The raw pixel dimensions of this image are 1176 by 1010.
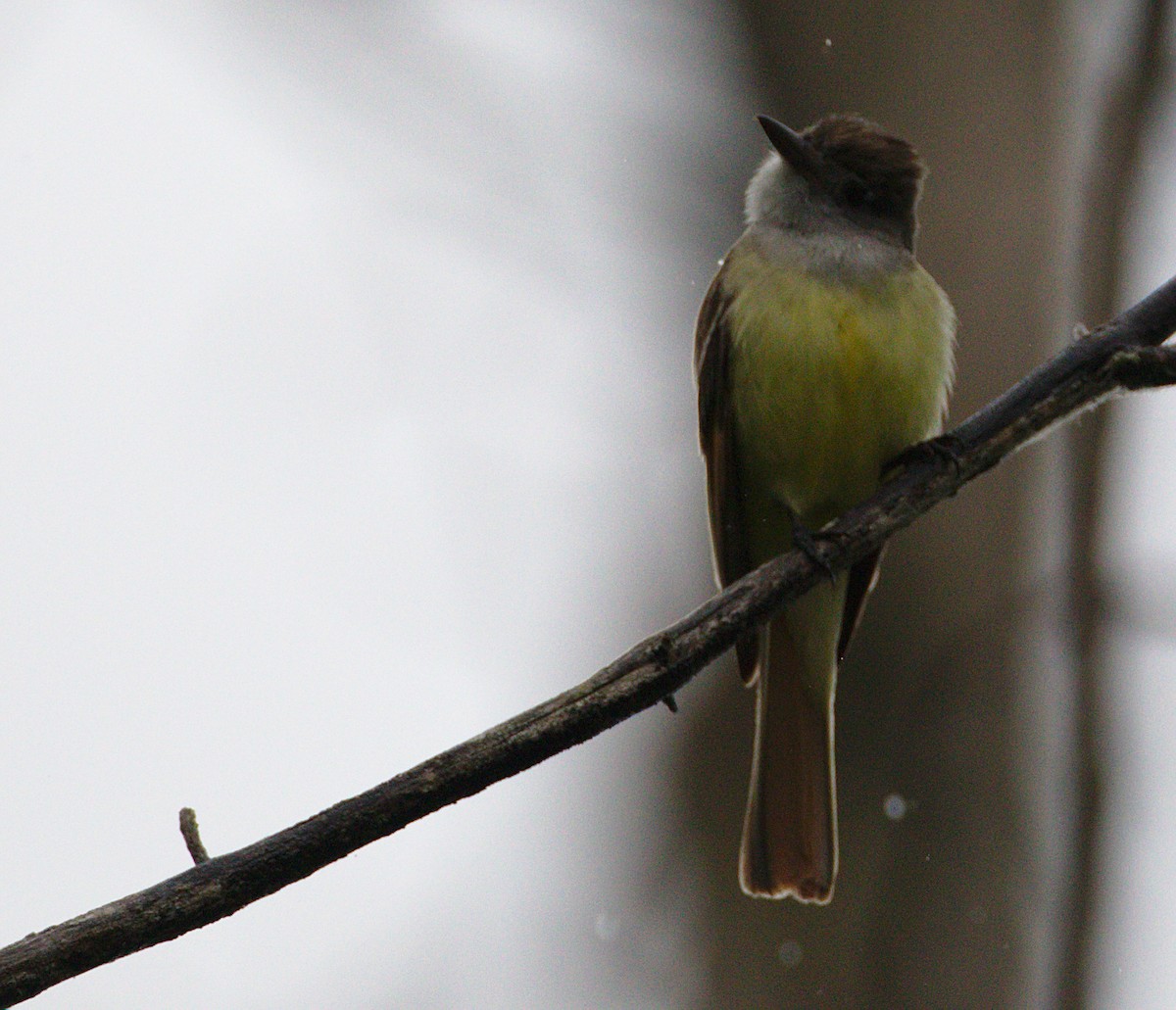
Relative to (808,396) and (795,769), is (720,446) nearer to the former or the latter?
(808,396)

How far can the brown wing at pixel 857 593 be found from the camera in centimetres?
491

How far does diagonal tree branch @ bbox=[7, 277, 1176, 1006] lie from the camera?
2.65 m

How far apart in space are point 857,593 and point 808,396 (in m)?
0.88

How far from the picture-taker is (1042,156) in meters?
6.26

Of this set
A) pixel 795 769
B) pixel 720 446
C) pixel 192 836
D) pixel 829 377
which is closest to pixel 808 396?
pixel 829 377

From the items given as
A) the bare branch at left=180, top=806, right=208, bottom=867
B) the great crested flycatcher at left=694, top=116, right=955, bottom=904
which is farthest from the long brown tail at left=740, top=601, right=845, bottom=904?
the bare branch at left=180, top=806, right=208, bottom=867

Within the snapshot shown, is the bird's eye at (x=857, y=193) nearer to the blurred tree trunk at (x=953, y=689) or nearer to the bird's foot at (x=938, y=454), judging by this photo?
the blurred tree trunk at (x=953, y=689)

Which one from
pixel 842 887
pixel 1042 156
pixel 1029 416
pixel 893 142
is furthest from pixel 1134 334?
pixel 1042 156

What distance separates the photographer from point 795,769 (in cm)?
A: 488

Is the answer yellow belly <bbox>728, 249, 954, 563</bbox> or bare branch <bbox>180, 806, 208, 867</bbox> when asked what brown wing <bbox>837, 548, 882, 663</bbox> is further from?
bare branch <bbox>180, 806, 208, 867</bbox>

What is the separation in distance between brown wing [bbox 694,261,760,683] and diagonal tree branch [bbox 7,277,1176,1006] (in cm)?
97

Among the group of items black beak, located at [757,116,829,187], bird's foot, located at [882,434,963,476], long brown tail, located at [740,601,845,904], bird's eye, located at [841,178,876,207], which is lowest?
long brown tail, located at [740,601,845,904]

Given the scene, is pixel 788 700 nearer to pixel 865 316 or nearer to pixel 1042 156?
pixel 865 316

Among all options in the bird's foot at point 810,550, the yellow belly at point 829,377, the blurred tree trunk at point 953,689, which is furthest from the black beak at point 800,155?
the bird's foot at point 810,550
